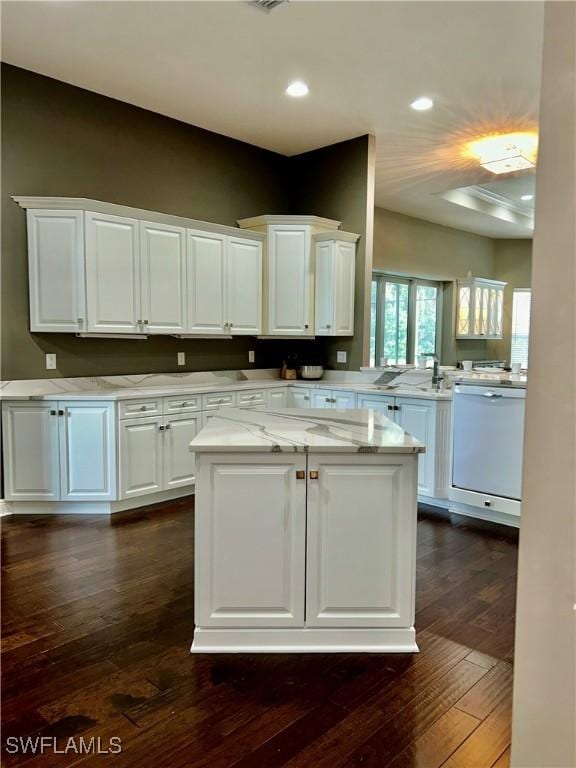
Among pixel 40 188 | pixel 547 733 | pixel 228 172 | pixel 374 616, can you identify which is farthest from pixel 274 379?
pixel 547 733

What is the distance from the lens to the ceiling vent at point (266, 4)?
309cm

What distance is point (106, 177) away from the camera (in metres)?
4.39

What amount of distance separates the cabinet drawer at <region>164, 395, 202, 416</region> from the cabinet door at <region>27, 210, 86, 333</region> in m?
0.87

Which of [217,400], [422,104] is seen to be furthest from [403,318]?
[217,400]

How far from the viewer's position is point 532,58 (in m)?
3.67

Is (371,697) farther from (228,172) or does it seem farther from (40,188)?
(228,172)

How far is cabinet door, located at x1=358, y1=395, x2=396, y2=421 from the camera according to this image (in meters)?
4.37

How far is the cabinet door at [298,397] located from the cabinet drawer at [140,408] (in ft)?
5.15

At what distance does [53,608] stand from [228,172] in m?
4.31

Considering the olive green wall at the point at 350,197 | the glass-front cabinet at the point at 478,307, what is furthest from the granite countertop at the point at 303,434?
the glass-front cabinet at the point at 478,307

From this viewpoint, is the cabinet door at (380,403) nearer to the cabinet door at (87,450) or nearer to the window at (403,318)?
the cabinet door at (87,450)

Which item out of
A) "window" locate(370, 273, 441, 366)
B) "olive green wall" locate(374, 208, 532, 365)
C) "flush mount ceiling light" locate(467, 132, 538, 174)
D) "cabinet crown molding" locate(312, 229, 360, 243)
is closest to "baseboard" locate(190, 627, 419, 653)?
"cabinet crown molding" locate(312, 229, 360, 243)

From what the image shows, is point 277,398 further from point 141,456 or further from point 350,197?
point 350,197

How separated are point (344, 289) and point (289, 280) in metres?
0.56
